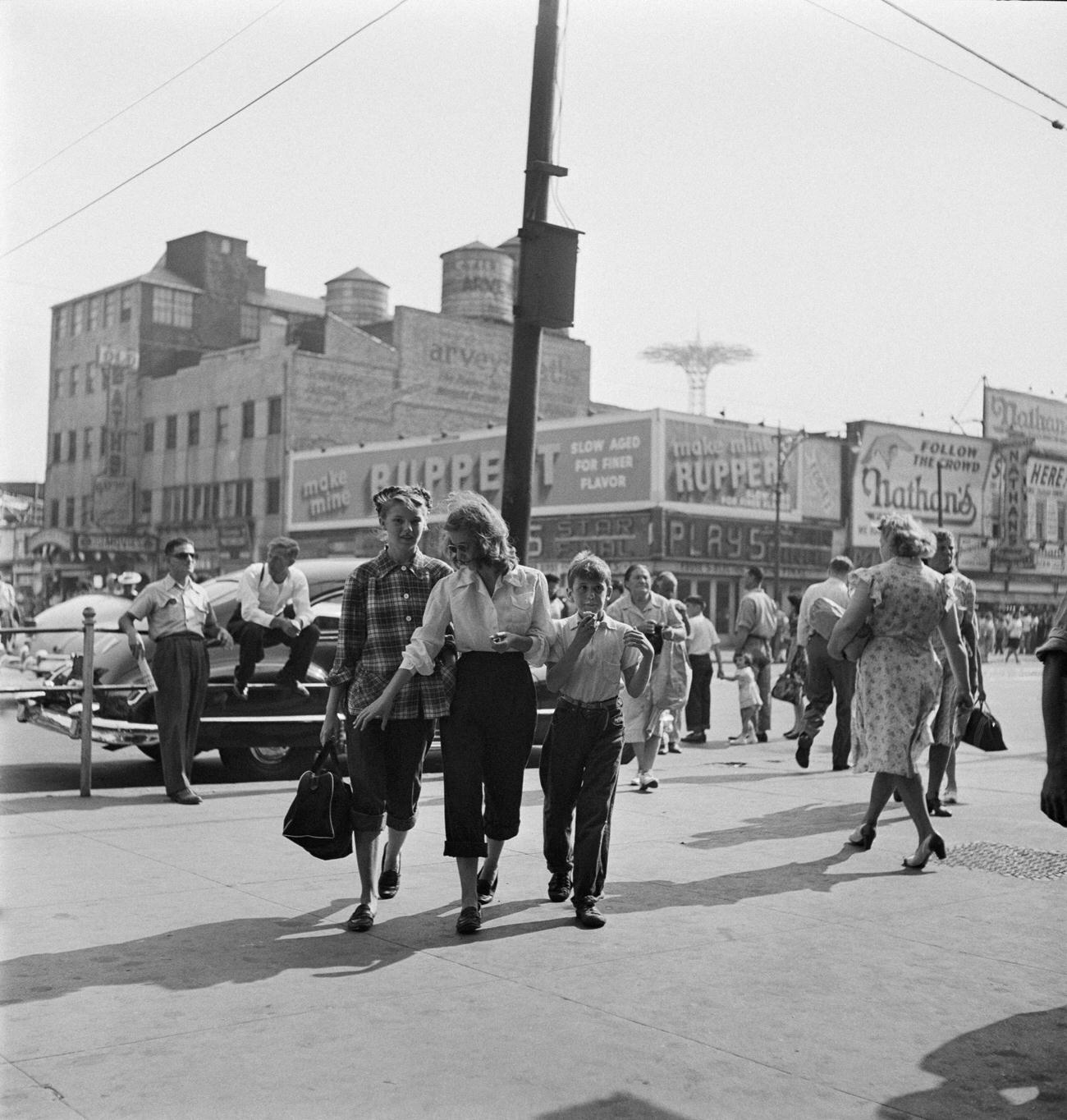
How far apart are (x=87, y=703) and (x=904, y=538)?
5530mm

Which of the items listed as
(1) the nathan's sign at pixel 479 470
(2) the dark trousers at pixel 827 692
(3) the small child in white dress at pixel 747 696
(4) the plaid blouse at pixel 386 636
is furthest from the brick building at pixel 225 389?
(4) the plaid blouse at pixel 386 636

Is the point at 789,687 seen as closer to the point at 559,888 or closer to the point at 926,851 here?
the point at 926,851

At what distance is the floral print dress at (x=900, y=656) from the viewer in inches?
288

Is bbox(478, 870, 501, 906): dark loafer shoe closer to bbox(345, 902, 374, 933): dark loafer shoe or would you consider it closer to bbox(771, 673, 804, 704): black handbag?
bbox(345, 902, 374, 933): dark loafer shoe

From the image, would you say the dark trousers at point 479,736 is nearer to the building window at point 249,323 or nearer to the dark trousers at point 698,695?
the dark trousers at point 698,695

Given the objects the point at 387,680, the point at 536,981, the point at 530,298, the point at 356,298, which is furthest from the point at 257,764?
the point at 356,298

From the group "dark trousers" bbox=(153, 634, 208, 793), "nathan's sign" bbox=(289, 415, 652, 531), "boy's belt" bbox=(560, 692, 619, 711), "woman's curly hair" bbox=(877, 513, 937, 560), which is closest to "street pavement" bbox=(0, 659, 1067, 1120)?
"boy's belt" bbox=(560, 692, 619, 711)

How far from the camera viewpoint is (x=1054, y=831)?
8.27 m

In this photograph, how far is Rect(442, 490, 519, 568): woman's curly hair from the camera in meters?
5.76

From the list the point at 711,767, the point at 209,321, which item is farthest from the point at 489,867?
the point at 209,321

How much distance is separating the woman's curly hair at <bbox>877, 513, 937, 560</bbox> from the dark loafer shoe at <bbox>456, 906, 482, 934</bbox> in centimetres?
315

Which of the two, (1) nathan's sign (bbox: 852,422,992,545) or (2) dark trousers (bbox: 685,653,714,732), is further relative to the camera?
(1) nathan's sign (bbox: 852,422,992,545)

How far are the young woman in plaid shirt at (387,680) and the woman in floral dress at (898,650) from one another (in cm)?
244

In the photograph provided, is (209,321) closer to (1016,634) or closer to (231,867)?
(1016,634)
